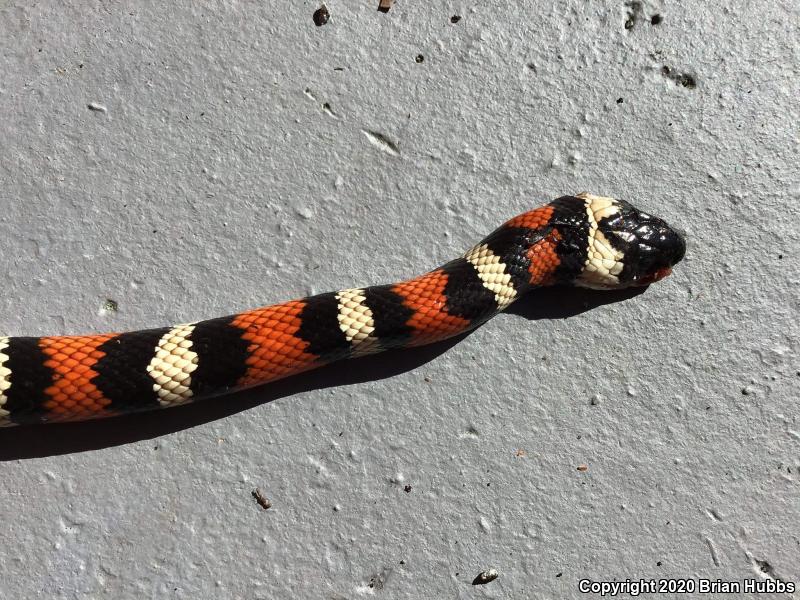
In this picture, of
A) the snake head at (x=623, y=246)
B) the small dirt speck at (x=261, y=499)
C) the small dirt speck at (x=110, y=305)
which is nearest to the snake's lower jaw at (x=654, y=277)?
the snake head at (x=623, y=246)

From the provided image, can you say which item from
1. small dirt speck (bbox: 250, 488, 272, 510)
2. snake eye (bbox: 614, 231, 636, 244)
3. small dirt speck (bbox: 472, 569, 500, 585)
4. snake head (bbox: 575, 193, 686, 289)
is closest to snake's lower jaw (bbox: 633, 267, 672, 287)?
snake head (bbox: 575, 193, 686, 289)

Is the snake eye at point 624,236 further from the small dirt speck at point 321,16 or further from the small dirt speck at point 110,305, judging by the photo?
the small dirt speck at point 110,305

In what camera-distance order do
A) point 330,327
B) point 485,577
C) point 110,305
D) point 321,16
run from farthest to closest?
point 321,16 → point 110,305 → point 485,577 → point 330,327

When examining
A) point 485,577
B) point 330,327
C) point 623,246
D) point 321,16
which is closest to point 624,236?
point 623,246

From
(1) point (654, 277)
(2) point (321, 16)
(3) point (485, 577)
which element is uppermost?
(2) point (321, 16)

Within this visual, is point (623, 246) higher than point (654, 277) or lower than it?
higher

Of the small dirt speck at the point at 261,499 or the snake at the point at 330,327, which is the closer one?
the snake at the point at 330,327

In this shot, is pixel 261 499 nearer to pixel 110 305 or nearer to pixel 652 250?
pixel 110 305

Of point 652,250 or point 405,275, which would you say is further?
point 405,275
